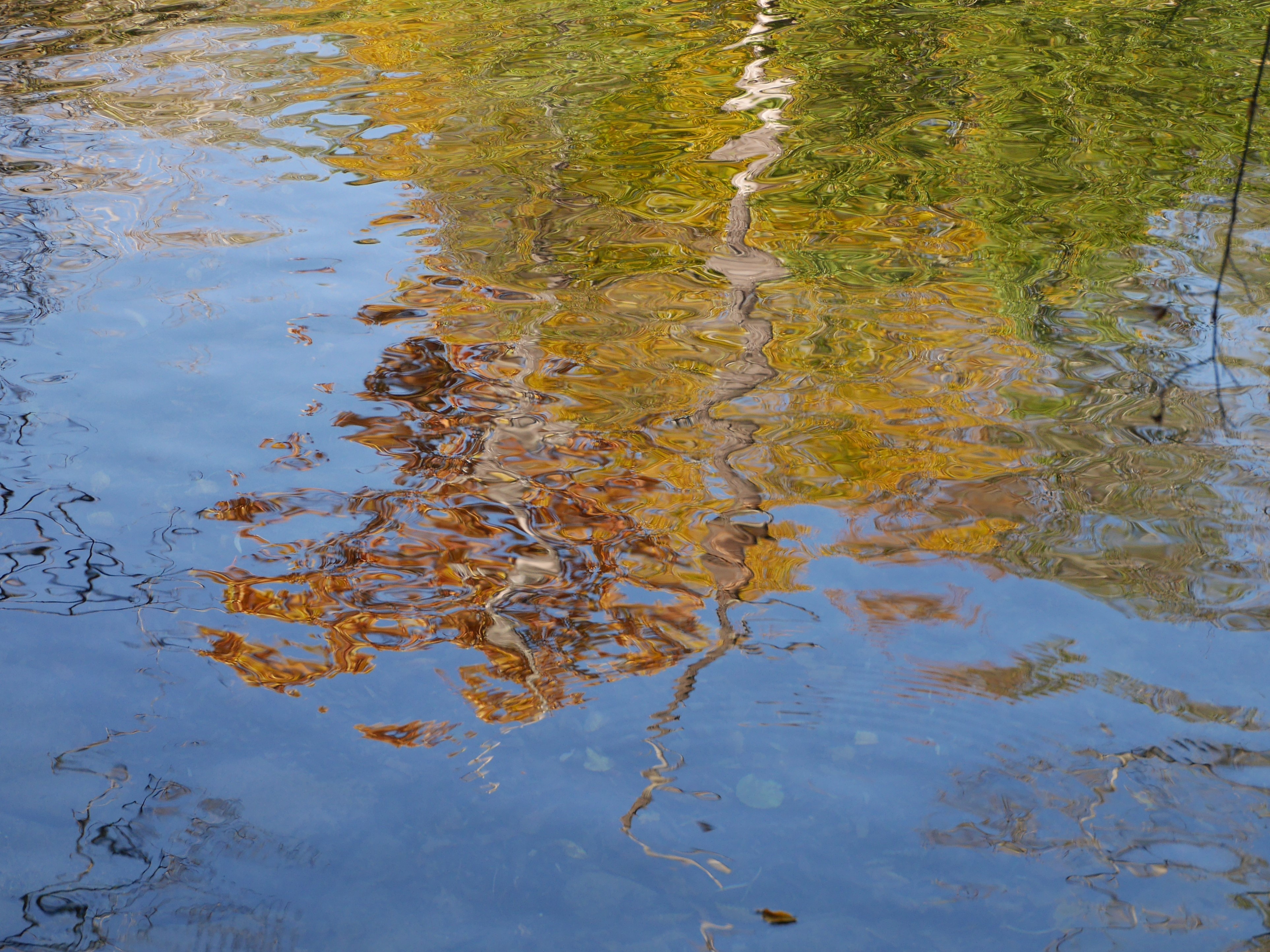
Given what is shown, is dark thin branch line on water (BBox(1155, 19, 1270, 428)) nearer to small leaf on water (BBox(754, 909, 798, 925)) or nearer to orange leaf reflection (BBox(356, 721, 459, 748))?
small leaf on water (BBox(754, 909, 798, 925))

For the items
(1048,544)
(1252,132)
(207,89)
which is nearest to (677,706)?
(1048,544)

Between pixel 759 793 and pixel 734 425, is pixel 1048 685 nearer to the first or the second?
pixel 759 793

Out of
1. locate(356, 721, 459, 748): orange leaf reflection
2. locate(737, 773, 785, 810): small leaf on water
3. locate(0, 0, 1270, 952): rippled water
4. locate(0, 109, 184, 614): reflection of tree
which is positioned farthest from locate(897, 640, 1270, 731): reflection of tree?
locate(0, 109, 184, 614): reflection of tree

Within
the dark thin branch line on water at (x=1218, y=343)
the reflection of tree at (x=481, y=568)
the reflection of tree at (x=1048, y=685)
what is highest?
the dark thin branch line on water at (x=1218, y=343)

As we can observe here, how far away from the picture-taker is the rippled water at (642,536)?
7.20 ft

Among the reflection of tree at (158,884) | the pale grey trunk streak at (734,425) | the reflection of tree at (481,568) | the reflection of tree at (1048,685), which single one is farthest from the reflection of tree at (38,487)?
the reflection of tree at (1048,685)

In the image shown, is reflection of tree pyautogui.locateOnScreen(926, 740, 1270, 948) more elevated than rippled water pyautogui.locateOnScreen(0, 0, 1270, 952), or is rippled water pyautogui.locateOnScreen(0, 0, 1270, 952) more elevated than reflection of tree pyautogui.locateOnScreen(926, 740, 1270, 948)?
rippled water pyautogui.locateOnScreen(0, 0, 1270, 952)

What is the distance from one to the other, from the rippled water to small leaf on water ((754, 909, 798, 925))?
0.01 m

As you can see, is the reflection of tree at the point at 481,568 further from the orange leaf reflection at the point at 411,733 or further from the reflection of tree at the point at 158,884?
the reflection of tree at the point at 158,884

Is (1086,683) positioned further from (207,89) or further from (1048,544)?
(207,89)

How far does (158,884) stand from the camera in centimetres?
221

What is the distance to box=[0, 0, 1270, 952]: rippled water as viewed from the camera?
7.20ft

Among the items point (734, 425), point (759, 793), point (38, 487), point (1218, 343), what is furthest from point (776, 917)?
point (1218, 343)

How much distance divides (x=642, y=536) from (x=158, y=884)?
65.3 inches
